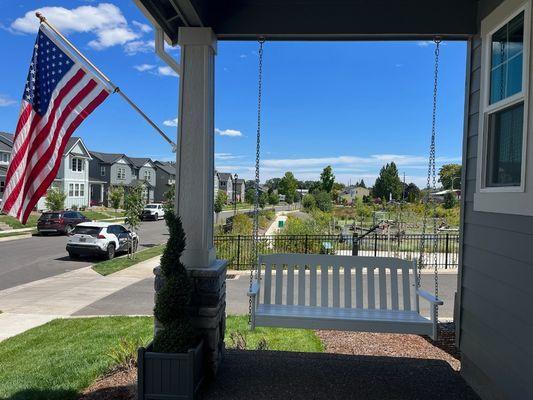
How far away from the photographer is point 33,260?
13477mm

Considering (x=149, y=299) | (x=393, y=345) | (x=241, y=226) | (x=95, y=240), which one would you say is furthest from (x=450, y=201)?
(x=393, y=345)

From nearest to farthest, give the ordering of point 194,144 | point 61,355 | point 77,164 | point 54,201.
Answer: point 194,144 → point 61,355 → point 54,201 → point 77,164

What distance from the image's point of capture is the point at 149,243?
64.8 feet

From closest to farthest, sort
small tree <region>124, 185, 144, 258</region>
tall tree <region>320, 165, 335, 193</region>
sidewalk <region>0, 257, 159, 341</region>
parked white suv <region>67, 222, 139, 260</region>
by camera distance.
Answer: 1. sidewalk <region>0, 257, 159, 341</region>
2. parked white suv <region>67, 222, 139, 260</region>
3. small tree <region>124, 185, 144, 258</region>
4. tall tree <region>320, 165, 335, 193</region>

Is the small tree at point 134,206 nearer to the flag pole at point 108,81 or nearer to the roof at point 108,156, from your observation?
the flag pole at point 108,81

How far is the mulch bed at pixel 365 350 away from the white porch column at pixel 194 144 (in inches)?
48.5

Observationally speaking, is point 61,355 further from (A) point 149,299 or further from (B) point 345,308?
(A) point 149,299

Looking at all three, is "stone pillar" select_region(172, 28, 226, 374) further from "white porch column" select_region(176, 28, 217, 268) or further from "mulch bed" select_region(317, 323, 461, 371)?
"mulch bed" select_region(317, 323, 461, 371)

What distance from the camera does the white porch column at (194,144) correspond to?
11.6 feet

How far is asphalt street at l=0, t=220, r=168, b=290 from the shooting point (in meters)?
10.9

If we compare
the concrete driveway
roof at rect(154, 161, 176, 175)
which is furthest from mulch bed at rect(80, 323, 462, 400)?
roof at rect(154, 161, 176, 175)

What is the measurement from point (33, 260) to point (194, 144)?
490 inches

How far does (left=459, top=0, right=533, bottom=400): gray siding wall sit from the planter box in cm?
221

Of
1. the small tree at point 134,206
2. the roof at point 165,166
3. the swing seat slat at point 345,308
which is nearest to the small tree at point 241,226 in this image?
the small tree at point 134,206
